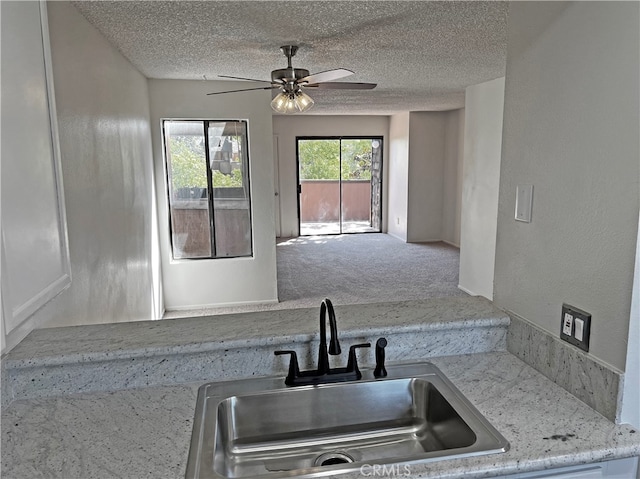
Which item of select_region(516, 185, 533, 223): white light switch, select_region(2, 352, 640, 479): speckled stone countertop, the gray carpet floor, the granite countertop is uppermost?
select_region(516, 185, 533, 223): white light switch

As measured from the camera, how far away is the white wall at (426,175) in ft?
26.0

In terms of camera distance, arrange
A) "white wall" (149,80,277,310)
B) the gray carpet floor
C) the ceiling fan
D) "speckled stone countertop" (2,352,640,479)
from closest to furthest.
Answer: "speckled stone countertop" (2,352,640,479), the ceiling fan, "white wall" (149,80,277,310), the gray carpet floor

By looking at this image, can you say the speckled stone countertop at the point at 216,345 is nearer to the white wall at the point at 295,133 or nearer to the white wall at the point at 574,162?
the white wall at the point at 574,162

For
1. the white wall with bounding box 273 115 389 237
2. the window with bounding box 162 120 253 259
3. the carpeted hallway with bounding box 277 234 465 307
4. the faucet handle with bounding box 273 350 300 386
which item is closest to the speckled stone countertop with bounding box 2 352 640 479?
the faucet handle with bounding box 273 350 300 386

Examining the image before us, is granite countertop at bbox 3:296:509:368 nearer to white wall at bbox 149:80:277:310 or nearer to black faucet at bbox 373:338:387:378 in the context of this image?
black faucet at bbox 373:338:387:378

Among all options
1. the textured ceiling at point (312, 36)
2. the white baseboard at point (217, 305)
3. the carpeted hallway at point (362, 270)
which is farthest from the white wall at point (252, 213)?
the carpeted hallway at point (362, 270)

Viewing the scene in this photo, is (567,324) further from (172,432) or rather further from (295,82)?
(295,82)

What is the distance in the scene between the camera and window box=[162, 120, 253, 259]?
4.78 metres

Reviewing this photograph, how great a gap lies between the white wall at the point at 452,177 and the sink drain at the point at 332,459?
23.3 ft

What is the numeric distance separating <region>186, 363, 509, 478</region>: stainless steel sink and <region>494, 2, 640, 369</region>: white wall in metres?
0.40

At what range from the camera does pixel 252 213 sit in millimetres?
4875

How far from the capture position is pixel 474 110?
498cm

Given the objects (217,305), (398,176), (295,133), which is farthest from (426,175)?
(217,305)

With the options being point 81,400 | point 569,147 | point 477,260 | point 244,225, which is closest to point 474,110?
point 477,260
